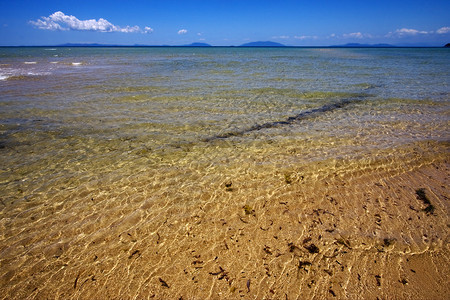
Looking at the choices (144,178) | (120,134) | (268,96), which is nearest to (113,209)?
(144,178)

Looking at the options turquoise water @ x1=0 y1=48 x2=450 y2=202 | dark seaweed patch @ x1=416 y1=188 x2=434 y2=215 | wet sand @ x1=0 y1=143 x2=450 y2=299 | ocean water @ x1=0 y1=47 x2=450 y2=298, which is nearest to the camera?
wet sand @ x1=0 y1=143 x2=450 y2=299

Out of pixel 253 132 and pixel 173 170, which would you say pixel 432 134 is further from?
pixel 173 170

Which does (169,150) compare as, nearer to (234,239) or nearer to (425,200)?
(234,239)

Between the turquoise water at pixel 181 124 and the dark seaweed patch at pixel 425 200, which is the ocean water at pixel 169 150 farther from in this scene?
Result: the dark seaweed patch at pixel 425 200

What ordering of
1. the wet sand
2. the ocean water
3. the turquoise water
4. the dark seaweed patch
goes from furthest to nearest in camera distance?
the turquoise water, the ocean water, the dark seaweed patch, the wet sand

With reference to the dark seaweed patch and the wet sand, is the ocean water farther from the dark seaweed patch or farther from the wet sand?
the dark seaweed patch

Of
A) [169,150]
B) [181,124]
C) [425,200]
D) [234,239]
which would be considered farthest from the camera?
[181,124]

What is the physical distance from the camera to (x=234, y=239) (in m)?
3.24

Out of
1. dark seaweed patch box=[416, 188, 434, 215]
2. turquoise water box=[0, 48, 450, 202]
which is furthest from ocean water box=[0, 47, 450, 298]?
dark seaweed patch box=[416, 188, 434, 215]

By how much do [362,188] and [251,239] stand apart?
2319mm

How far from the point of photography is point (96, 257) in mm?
2994

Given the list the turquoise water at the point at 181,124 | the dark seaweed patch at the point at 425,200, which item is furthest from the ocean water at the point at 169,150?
the dark seaweed patch at the point at 425,200

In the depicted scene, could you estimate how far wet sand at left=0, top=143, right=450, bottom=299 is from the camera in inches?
103

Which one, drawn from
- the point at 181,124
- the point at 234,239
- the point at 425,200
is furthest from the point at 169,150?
the point at 425,200
